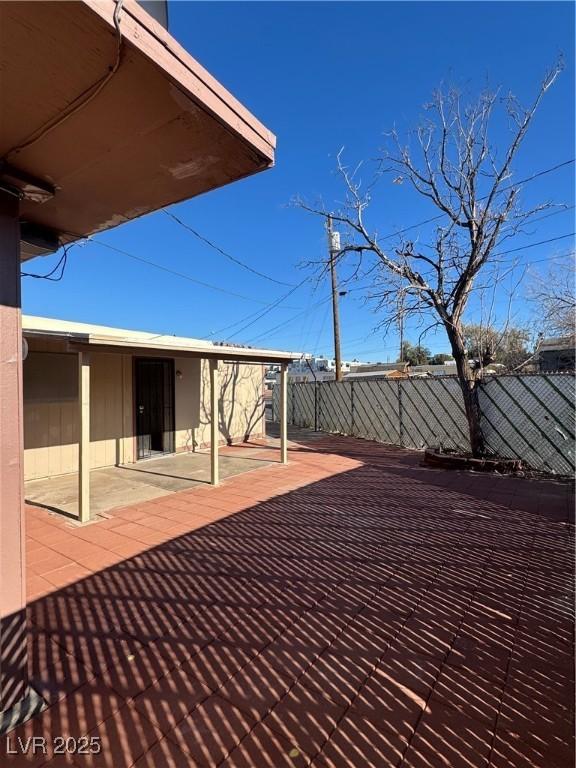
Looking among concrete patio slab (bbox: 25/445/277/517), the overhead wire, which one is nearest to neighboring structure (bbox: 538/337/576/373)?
concrete patio slab (bbox: 25/445/277/517)

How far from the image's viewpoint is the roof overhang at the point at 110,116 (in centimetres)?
110

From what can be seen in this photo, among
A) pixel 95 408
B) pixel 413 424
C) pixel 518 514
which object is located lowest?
pixel 518 514

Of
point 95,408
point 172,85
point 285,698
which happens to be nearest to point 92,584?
point 285,698

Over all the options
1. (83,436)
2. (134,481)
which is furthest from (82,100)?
(134,481)

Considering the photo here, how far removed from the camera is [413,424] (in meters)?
9.58

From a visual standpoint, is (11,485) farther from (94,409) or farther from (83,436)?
(94,409)

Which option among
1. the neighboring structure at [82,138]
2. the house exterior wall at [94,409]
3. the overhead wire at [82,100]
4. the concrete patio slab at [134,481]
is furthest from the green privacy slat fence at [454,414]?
the overhead wire at [82,100]

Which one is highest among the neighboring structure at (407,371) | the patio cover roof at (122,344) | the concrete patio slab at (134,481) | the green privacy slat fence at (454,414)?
the neighboring structure at (407,371)

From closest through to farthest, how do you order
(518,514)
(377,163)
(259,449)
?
(518,514) < (377,163) < (259,449)

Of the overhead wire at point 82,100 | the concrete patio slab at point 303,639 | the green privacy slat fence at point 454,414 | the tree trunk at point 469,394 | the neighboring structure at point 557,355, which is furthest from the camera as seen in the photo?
the neighboring structure at point 557,355

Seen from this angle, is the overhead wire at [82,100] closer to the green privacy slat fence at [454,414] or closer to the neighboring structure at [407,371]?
the green privacy slat fence at [454,414]

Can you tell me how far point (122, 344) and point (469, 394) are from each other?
6.31 meters

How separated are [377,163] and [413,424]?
233 inches

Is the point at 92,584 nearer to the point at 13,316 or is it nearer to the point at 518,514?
the point at 13,316
